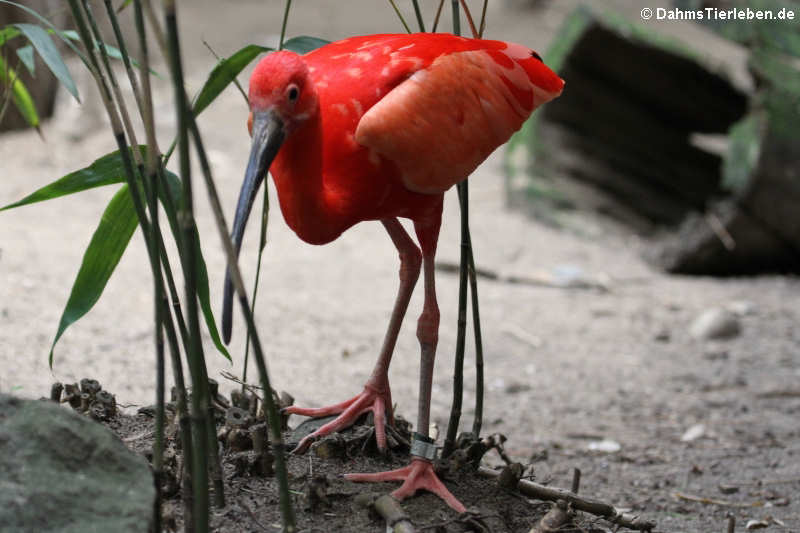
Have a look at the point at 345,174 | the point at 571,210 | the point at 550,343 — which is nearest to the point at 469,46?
the point at 345,174

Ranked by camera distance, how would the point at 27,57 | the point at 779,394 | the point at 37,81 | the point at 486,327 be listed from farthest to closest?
the point at 37,81
the point at 486,327
the point at 779,394
the point at 27,57

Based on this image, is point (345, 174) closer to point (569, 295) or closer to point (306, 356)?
point (306, 356)

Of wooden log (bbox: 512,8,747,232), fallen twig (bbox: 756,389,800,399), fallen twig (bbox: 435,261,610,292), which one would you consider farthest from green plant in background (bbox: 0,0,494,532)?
wooden log (bbox: 512,8,747,232)

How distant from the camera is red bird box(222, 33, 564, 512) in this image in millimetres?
1748

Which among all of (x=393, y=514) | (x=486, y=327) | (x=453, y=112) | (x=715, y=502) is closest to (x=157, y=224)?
(x=393, y=514)

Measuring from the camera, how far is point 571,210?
18.1 ft

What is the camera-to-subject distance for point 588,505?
1.91m

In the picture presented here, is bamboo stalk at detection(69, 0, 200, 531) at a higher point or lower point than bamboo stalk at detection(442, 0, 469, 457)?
higher

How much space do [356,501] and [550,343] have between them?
7.36 feet

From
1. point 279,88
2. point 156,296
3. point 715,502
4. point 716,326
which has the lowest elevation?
point 715,502

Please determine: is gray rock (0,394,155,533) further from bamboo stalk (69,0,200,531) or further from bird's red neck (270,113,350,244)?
bird's red neck (270,113,350,244)

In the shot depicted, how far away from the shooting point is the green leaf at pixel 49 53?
182 cm

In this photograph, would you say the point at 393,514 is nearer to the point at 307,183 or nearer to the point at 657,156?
the point at 307,183

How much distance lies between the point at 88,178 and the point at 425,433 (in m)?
0.85
